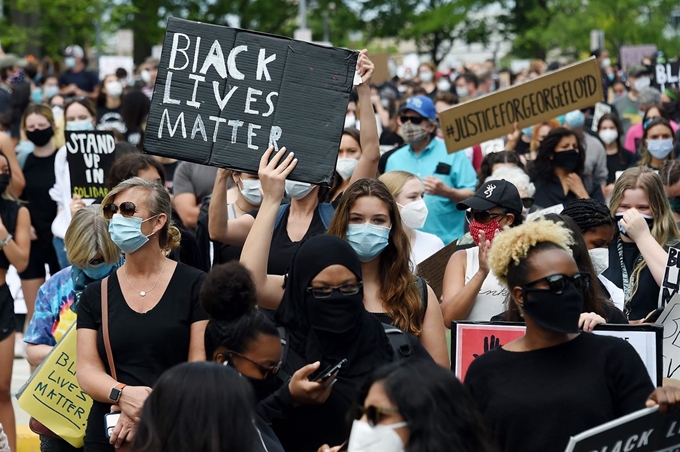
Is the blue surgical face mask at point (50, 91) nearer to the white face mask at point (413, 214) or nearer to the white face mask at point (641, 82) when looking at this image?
the white face mask at point (641, 82)

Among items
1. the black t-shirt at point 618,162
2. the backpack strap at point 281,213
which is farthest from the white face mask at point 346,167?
the black t-shirt at point 618,162

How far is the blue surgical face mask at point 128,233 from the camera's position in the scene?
5.11m

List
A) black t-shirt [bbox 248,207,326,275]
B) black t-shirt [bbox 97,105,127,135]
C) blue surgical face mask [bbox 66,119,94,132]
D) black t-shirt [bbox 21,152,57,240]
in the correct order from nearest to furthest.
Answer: black t-shirt [bbox 248,207,326,275], black t-shirt [bbox 21,152,57,240], blue surgical face mask [bbox 66,119,94,132], black t-shirt [bbox 97,105,127,135]

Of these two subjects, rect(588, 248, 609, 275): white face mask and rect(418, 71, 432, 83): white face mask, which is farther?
rect(418, 71, 432, 83): white face mask

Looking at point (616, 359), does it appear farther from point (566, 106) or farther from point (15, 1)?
point (15, 1)

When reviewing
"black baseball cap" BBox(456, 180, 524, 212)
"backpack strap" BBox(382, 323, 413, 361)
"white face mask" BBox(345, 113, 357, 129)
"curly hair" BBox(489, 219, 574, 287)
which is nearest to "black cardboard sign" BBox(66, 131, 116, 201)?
"black baseball cap" BBox(456, 180, 524, 212)

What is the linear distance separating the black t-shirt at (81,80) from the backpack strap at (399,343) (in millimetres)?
18701

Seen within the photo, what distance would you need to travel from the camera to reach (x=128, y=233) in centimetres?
512

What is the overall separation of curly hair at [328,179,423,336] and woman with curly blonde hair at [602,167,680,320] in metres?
1.49

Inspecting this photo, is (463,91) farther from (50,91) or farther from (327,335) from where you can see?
(327,335)

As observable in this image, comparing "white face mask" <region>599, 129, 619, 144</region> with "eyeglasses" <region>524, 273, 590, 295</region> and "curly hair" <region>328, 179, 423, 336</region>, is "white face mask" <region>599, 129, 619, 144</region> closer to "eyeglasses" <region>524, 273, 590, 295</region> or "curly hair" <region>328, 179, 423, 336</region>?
"curly hair" <region>328, 179, 423, 336</region>

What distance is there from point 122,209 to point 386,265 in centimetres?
116

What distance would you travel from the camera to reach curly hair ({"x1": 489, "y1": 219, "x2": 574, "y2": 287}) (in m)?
4.04

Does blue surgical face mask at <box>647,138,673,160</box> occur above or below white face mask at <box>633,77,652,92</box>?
below
